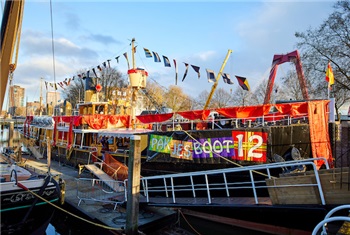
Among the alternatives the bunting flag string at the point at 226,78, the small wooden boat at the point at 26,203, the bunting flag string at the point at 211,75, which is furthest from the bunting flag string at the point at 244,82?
the small wooden boat at the point at 26,203

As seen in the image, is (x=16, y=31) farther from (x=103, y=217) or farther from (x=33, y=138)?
(x=33, y=138)

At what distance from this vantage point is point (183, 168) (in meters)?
11.1

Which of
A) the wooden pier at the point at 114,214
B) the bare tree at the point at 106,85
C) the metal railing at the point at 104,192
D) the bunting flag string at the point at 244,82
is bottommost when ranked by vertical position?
the wooden pier at the point at 114,214

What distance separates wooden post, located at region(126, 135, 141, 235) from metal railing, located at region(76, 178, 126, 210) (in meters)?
2.03

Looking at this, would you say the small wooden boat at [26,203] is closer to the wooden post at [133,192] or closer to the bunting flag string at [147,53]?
the wooden post at [133,192]

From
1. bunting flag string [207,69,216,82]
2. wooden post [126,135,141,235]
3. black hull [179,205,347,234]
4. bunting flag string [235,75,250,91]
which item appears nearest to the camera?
black hull [179,205,347,234]

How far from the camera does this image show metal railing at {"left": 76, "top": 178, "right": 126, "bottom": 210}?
10.3 m

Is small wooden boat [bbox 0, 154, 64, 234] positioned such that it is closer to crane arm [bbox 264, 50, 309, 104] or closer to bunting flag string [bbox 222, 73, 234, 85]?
bunting flag string [bbox 222, 73, 234, 85]

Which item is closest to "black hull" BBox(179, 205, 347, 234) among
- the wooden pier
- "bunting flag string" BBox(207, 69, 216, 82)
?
the wooden pier

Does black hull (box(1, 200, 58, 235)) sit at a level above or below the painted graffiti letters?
below

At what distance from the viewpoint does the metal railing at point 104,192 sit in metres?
10.3

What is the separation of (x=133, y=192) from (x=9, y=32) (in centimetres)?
602

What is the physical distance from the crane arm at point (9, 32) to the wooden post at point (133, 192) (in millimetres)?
4099

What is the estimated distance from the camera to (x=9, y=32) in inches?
280
